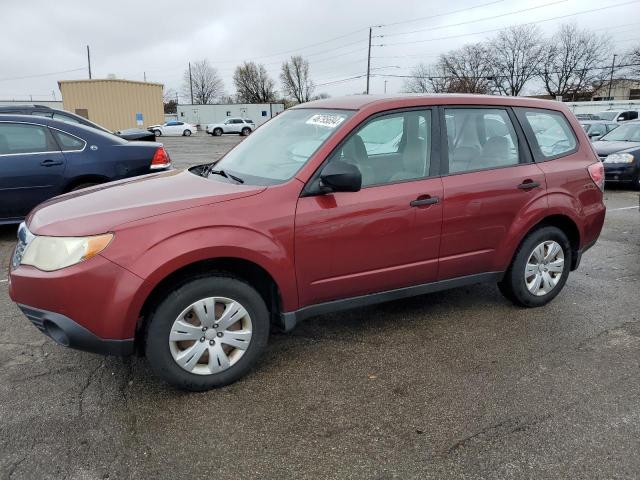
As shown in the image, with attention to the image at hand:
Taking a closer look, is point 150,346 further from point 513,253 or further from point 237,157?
point 513,253

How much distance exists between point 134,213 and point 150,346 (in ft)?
2.43

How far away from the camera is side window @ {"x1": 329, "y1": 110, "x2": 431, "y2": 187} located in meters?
3.41

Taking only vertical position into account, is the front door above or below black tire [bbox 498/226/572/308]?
above

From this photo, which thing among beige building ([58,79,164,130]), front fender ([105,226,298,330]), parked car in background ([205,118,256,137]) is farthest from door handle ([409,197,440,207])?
parked car in background ([205,118,256,137])

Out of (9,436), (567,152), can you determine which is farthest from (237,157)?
(567,152)

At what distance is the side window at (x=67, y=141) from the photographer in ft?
21.2

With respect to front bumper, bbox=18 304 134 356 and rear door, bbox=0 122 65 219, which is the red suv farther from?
rear door, bbox=0 122 65 219

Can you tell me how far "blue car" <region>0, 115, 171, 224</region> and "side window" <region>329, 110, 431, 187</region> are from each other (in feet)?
14.0

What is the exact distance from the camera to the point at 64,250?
271cm

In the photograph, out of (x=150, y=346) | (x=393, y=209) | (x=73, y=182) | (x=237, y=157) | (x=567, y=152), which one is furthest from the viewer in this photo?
(x=73, y=182)

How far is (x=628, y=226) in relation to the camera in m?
7.65

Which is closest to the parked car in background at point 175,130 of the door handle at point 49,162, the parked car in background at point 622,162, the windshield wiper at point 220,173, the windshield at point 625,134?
the windshield at point 625,134

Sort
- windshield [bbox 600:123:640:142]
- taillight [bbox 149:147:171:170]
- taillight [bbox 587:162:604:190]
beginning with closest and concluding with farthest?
1. taillight [bbox 587:162:604:190]
2. taillight [bbox 149:147:171:170]
3. windshield [bbox 600:123:640:142]

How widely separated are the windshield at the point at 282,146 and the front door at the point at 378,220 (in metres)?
0.22
